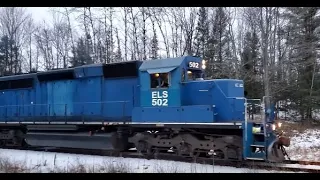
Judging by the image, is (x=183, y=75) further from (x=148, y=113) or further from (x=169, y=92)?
(x=148, y=113)

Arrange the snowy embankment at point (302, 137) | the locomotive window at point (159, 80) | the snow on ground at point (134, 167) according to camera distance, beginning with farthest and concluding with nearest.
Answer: the snowy embankment at point (302, 137), the locomotive window at point (159, 80), the snow on ground at point (134, 167)

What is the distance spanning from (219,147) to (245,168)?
1.16 metres

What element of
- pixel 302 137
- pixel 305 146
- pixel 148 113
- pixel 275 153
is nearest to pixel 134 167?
pixel 148 113

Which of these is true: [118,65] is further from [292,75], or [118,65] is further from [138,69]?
[292,75]

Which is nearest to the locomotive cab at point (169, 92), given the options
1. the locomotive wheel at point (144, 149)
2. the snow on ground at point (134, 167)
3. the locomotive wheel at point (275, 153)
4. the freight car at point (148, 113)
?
the freight car at point (148, 113)

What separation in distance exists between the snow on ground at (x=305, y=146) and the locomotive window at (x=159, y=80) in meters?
5.55

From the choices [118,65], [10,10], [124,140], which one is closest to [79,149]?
[124,140]

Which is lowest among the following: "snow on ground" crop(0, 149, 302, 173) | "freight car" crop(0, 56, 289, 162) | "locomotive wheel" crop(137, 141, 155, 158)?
"snow on ground" crop(0, 149, 302, 173)

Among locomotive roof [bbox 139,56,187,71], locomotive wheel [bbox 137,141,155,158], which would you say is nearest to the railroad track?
locomotive wheel [bbox 137,141,155,158]

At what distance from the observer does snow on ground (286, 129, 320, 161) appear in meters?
13.7

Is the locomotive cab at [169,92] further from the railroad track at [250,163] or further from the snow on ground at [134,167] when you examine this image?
the snow on ground at [134,167]

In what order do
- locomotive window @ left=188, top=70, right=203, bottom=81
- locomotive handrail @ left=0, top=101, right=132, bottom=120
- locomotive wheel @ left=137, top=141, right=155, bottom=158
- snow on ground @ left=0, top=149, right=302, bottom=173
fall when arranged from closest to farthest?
snow on ground @ left=0, top=149, right=302, bottom=173 < locomotive window @ left=188, top=70, right=203, bottom=81 < locomotive wheel @ left=137, top=141, right=155, bottom=158 < locomotive handrail @ left=0, top=101, right=132, bottom=120

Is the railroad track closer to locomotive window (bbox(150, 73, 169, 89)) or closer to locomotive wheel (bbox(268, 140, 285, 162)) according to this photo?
locomotive wheel (bbox(268, 140, 285, 162))

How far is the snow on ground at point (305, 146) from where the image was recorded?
13.7m
